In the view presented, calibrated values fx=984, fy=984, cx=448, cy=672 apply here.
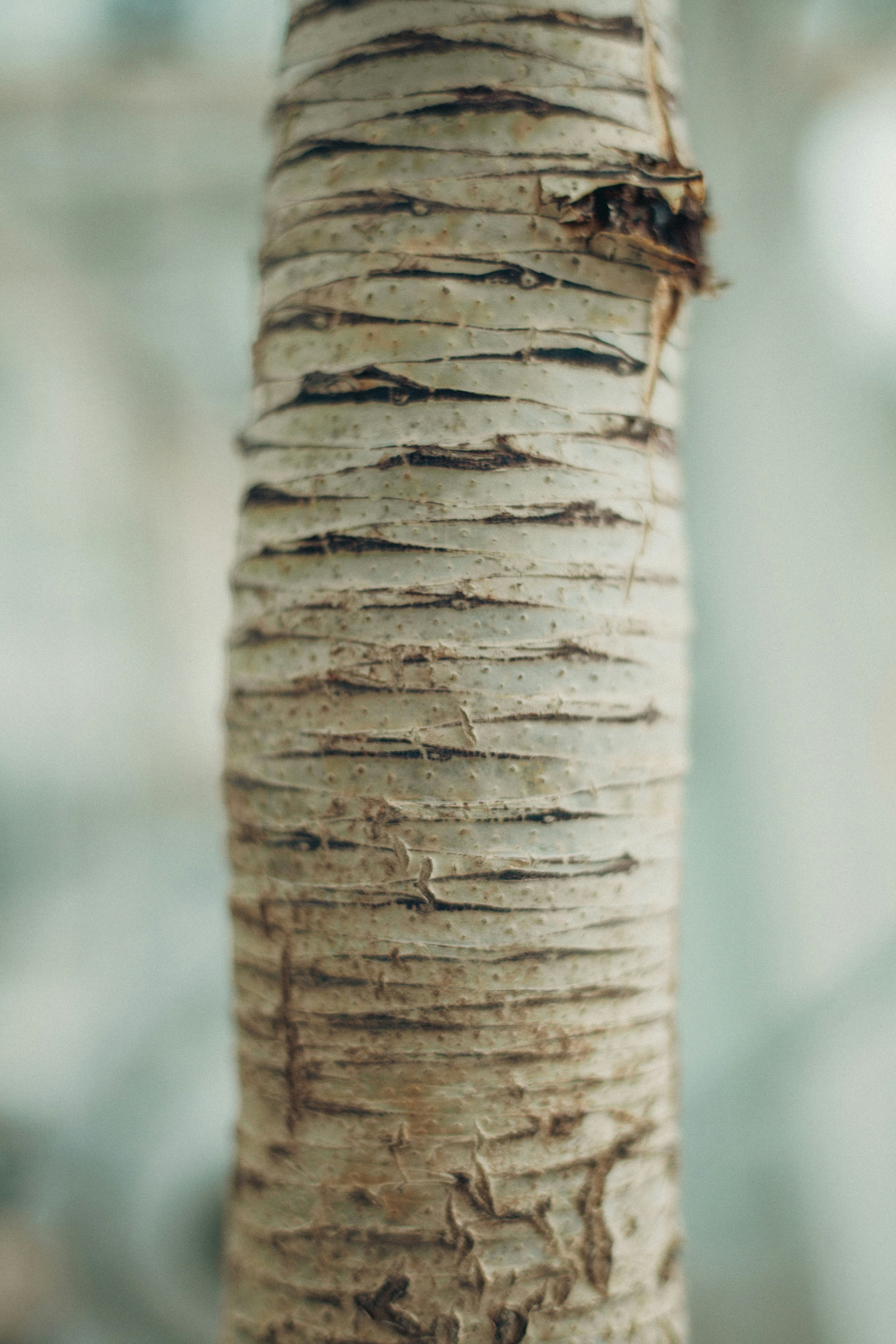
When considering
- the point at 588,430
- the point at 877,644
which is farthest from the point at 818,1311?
the point at 588,430

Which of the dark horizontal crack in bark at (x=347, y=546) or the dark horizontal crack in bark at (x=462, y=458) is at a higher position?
the dark horizontal crack in bark at (x=462, y=458)

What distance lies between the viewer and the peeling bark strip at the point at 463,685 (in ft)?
1.31

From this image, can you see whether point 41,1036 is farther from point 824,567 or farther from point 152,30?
point 152,30

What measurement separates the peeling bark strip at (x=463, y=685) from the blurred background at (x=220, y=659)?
44.7 inches

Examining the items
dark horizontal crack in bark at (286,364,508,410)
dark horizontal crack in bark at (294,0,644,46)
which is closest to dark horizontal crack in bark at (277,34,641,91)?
dark horizontal crack in bark at (294,0,644,46)

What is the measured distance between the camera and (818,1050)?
1.45 m

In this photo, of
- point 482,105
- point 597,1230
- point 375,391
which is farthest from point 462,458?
point 597,1230

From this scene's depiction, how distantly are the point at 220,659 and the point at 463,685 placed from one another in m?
1.67

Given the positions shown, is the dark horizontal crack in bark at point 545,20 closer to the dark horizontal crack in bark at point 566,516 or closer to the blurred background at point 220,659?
the dark horizontal crack in bark at point 566,516

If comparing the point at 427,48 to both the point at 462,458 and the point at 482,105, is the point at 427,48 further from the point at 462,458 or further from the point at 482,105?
the point at 462,458

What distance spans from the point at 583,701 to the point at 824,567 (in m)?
1.19

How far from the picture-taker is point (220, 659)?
200cm

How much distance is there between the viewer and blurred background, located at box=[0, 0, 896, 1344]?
1454 mm

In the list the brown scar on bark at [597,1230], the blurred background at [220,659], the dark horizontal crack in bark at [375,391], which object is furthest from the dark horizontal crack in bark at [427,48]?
the blurred background at [220,659]
